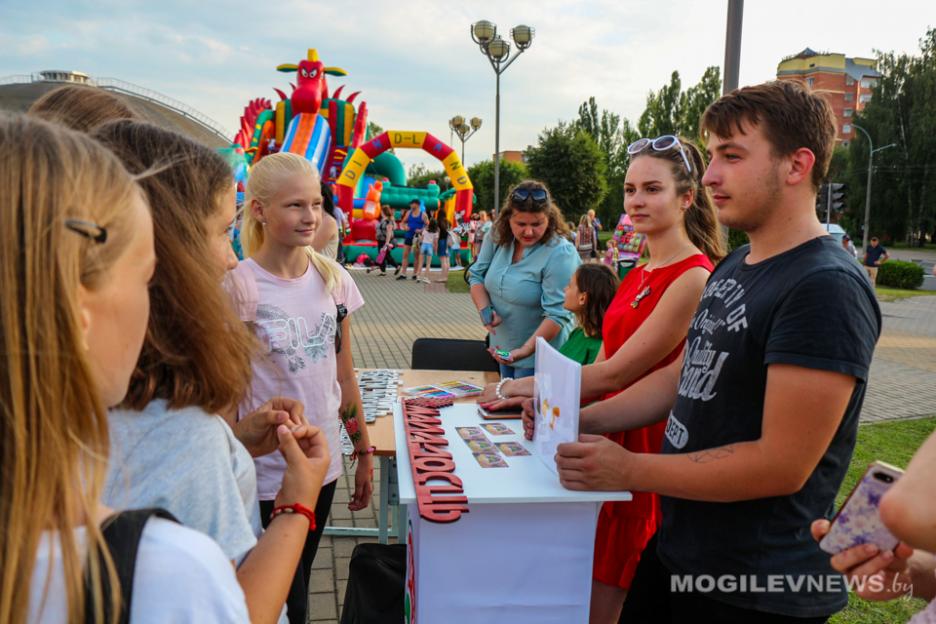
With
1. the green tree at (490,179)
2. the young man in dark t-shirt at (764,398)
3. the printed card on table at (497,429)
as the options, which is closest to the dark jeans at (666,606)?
the young man in dark t-shirt at (764,398)

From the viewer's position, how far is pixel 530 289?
148 inches

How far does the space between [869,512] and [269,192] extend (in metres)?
1.94

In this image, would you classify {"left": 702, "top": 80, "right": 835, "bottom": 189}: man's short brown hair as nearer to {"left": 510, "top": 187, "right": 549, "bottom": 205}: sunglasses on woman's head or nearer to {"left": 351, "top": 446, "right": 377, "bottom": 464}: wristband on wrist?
{"left": 351, "top": 446, "right": 377, "bottom": 464}: wristband on wrist

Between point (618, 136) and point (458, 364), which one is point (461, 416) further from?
point (618, 136)

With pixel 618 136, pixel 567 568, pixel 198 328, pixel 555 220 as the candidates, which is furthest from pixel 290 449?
pixel 618 136

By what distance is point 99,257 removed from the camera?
2.23 feet

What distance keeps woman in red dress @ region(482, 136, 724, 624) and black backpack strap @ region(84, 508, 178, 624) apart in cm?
158

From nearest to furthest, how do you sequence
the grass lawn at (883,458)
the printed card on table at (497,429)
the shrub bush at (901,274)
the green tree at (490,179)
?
the printed card on table at (497,429)
the grass lawn at (883,458)
the shrub bush at (901,274)
the green tree at (490,179)

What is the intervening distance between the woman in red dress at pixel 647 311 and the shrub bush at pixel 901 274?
70.3 ft

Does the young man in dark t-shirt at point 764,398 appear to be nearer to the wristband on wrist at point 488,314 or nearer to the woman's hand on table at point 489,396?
the woman's hand on table at point 489,396

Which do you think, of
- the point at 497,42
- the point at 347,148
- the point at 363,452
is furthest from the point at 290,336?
the point at 347,148

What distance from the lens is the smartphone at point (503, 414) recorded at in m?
2.38

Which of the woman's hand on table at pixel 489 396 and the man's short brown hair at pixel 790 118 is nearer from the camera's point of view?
the man's short brown hair at pixel 790 118

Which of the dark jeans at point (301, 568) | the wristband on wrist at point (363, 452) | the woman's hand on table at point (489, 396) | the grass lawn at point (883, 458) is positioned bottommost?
the grass lawn at point (883, 458)
